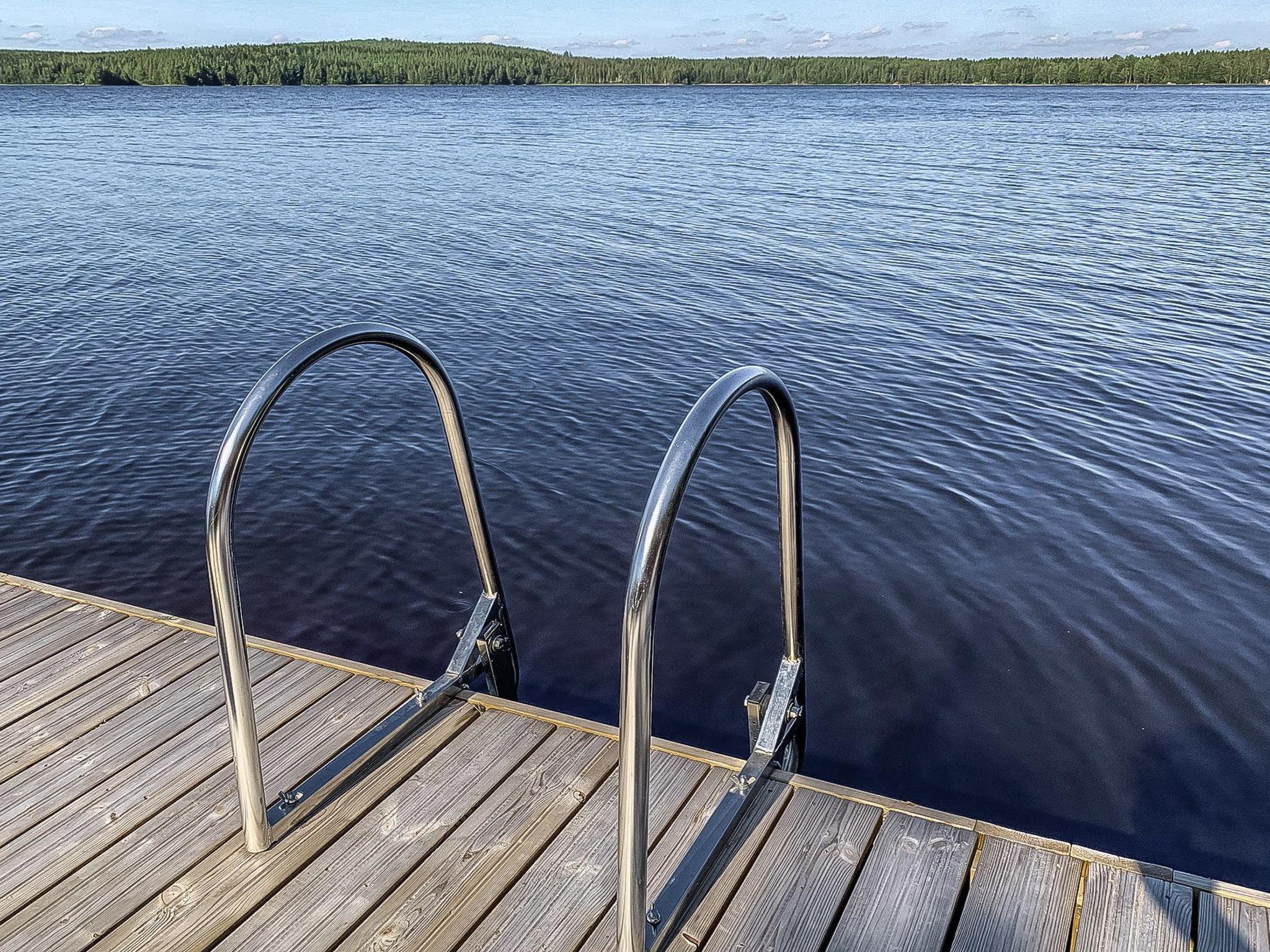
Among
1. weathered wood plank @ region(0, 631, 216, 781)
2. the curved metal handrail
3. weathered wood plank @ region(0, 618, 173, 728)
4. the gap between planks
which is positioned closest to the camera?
the curved metal handrail

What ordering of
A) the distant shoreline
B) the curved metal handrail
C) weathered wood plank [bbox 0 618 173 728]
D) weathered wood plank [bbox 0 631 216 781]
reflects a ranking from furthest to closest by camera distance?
the distant shoreline < weathered wood plank [bbox 0 618 173 728] < weathered wood plank [bbox 0 631 216 781] < the curved metal handrail

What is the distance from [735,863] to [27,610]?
351 cm

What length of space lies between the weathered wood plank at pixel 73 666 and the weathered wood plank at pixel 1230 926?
3891mm

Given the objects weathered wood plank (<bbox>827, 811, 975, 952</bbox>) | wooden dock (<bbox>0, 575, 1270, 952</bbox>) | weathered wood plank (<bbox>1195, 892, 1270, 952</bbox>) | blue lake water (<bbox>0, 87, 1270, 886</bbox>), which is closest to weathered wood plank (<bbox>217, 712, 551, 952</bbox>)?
wooden dock (<bbox>0, 575, 1270, 952</bbox>)

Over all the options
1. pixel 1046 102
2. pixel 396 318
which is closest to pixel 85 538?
pixel 396 318

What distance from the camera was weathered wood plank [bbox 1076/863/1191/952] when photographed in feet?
8.53

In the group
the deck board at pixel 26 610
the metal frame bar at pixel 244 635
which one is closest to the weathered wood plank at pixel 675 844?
the metal frame bar at pixel 244 635

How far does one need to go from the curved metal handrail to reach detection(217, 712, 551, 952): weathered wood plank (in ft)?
2.46

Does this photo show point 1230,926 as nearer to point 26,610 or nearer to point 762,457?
point 26,610

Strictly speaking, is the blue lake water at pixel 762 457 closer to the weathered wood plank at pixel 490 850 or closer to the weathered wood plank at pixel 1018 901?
the weathered wood plank at pixel 1018 901

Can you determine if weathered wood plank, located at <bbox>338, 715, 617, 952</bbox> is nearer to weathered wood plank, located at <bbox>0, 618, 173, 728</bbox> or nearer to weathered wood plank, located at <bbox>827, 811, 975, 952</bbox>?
weathered wood plank, located at <bbox>827, 811, 975, 952</bbox>

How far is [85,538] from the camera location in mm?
7668

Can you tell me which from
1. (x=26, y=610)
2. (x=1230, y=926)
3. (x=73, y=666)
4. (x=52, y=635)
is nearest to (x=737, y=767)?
(x=1230, y=926)

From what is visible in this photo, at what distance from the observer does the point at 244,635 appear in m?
3.24
